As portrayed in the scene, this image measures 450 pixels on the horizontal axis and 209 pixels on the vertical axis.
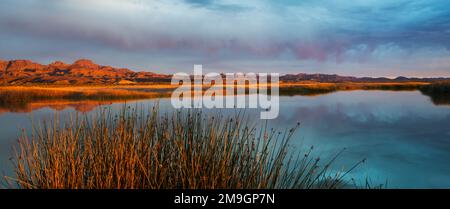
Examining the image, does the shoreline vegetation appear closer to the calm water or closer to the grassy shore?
the grassy shore

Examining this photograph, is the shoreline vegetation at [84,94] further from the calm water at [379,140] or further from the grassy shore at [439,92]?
the calm water at [379,140]

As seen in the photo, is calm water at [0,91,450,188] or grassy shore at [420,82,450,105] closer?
calm water at [0,91,450,188]

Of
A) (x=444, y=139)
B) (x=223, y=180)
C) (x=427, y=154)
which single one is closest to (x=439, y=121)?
(x=444, y=139)

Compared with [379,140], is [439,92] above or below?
above

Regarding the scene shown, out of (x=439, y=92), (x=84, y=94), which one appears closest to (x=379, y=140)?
(x=439, y=92)

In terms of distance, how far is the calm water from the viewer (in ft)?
24.9

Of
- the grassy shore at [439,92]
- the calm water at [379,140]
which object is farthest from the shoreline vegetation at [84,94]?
the calm water at [379,140]

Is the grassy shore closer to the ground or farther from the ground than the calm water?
farther from the ground

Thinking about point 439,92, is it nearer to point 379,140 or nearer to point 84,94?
point 379,140

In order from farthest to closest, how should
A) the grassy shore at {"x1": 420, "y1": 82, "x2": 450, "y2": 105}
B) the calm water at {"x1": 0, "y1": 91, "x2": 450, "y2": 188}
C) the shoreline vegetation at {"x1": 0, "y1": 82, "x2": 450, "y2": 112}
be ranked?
1. the grassy shore at {"x1": 420, "y1": 82, "x2": 450, "y2": 105}
2. the shoreline vegetation at {"x1": 0, "y1": 82, "x2": 450, "y2": 112}
3. the calm water at {"x1": 0, "y1": 91, "x2": 450, "y2": 188}

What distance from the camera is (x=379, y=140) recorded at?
11.5m

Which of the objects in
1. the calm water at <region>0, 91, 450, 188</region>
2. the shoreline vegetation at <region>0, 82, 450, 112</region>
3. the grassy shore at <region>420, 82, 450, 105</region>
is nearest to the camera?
the calm water at <region>0, 91, 450, 188</region>

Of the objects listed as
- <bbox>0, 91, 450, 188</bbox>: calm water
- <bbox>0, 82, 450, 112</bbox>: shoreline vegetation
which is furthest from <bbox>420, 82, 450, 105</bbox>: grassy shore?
<bbox>0, 91, 450, 188</bbox>: calm water

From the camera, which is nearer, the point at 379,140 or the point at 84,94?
the point at 379,140
